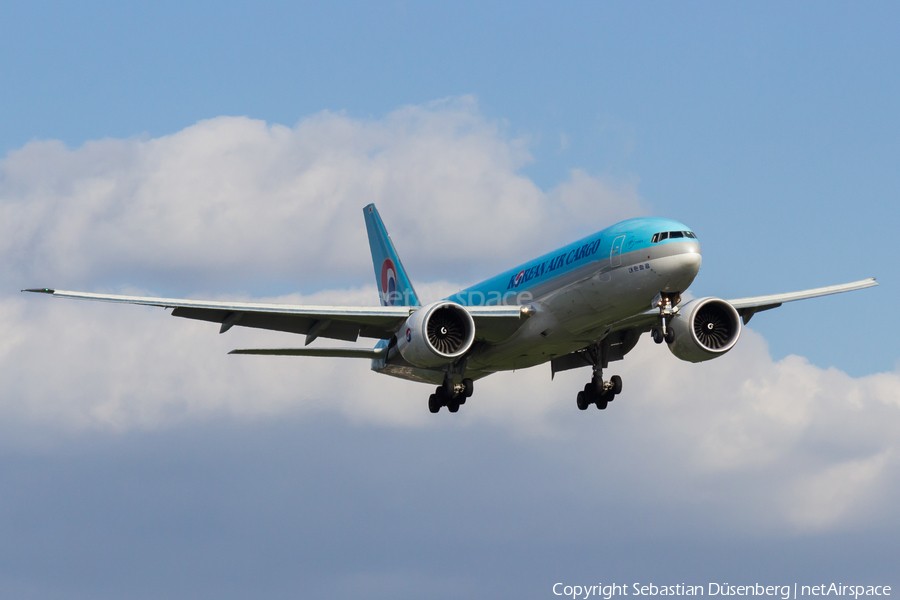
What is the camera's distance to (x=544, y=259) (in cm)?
3488

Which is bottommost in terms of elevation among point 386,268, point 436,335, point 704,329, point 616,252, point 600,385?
point 600,385

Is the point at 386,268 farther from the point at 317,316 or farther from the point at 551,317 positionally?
the point at 551,317

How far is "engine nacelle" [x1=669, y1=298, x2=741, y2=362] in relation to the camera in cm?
3447

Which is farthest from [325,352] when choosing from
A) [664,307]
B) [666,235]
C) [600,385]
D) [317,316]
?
[666,235]

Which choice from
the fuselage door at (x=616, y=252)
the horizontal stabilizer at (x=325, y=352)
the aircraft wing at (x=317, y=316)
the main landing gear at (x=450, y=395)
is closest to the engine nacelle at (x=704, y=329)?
the fuselage door at (x=616, y=252)

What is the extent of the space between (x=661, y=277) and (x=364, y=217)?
2129cm

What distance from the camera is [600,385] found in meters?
38.8

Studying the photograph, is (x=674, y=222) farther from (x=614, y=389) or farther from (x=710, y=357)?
(x=614, y=389)

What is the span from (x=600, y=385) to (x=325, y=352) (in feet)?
33.1

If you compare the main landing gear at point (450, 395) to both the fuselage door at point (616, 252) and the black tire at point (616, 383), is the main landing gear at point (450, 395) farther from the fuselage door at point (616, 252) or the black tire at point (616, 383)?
the fuselage door at point (616, 252)

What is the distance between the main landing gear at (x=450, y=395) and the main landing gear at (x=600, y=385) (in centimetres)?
439

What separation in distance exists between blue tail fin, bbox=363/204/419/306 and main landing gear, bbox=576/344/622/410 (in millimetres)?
8300

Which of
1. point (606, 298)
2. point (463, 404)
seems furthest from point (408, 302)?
point (606, 298)

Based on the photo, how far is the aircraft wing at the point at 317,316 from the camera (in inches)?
1294
